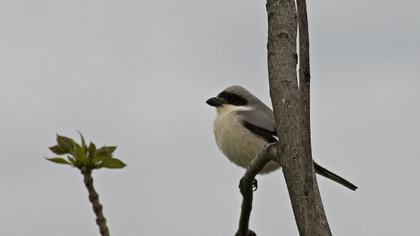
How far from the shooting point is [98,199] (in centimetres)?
192

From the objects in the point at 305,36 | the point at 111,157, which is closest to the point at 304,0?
the point at 305,36

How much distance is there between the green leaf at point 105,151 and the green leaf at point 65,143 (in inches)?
2.8

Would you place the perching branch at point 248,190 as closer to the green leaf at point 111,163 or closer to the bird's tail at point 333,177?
the green leaf at point 111,163

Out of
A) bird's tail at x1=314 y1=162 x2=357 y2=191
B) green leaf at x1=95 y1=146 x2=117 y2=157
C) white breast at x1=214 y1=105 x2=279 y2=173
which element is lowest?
bird's tail at x1=314 y1=162 x2=357 y2=191

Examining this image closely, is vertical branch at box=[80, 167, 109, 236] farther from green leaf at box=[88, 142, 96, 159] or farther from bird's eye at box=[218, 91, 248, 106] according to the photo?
bird's eye at box=[218, 91, 248, 106]

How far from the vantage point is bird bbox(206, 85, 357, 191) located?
9.51 m

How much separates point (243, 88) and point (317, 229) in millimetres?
8021

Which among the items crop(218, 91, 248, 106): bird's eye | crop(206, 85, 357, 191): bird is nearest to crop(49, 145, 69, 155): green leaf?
crop(206, 85, 357, 191): bird

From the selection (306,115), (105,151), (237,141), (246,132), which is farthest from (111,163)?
(246,132)

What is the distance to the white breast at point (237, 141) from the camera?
9.49 metres

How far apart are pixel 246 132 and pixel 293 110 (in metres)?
6.83

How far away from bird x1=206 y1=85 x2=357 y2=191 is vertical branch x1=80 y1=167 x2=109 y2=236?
285 inches

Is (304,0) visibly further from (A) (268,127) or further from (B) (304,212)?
(A) (268,127)

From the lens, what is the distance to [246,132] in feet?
31.9
